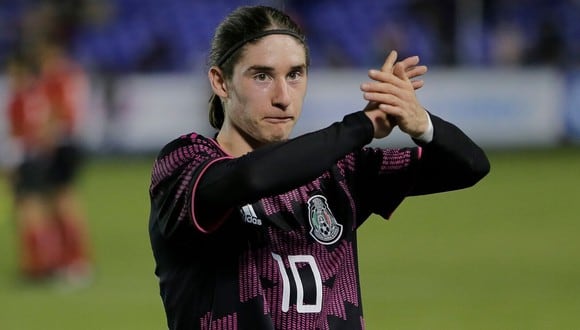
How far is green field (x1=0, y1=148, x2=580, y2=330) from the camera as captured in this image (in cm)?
956

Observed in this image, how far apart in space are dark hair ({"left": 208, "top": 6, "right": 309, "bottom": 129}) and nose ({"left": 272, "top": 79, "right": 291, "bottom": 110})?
0.15 m

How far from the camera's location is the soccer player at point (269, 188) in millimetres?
3520

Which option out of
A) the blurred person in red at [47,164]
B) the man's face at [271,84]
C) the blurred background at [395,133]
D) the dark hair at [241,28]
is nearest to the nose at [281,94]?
the man's face at [271,84]

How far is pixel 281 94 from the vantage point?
364 cm

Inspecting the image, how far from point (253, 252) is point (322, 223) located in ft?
0.76

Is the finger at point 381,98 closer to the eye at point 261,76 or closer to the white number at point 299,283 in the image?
the eye at point 261,76

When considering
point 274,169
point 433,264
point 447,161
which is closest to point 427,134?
point 447,161

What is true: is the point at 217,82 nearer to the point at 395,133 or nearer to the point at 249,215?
the point at 249,215

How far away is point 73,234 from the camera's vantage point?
38.7ft

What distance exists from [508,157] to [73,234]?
9.66m

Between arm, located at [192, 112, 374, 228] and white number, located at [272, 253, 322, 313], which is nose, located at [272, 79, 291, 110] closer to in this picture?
arm, located at [192, 112, 374, 228]

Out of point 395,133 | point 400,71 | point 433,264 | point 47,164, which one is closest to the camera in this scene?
point 400,71

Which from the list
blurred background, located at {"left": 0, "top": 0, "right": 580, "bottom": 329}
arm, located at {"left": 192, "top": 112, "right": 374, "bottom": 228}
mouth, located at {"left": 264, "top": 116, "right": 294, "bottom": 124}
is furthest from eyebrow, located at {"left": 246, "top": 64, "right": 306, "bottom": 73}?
blurred background, located at {"left": 0, "top": 0, "right": 580, "bottom": 329}

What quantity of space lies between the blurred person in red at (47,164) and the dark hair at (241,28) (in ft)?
24.9
